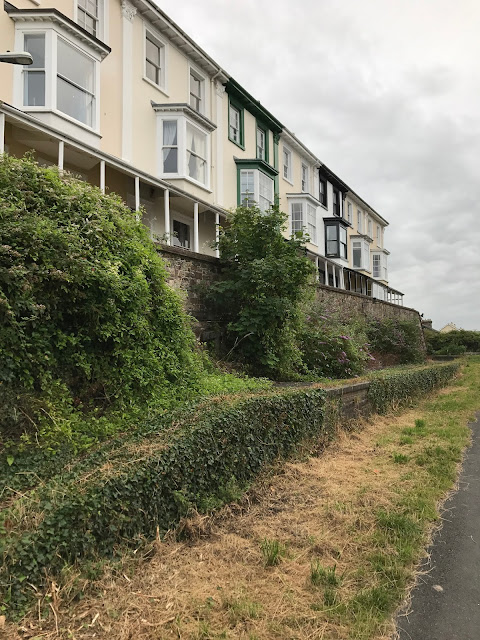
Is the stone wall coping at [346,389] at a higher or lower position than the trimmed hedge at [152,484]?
higher

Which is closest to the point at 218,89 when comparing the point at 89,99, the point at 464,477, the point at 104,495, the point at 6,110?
the point at 89,99

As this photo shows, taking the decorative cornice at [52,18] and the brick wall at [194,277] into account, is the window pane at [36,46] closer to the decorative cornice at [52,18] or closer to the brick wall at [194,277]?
the decorative cornice at [52,18]

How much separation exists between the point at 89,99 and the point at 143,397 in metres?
10.7

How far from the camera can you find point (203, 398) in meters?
5.33

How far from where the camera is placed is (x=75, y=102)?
12211 mm

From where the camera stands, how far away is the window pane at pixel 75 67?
465 inches

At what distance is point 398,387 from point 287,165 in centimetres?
1821

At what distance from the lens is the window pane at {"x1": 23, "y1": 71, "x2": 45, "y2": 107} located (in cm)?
1145

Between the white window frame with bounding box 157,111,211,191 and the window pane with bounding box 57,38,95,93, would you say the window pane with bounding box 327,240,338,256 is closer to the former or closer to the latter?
the white window frame with bounding box 157,111,211,191

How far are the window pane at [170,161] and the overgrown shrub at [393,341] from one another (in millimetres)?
10075

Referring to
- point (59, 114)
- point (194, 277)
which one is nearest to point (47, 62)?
point (59, 114)

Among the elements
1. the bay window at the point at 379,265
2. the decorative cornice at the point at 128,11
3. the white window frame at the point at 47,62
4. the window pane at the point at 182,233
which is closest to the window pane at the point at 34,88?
the white window frame at the point at 47,62

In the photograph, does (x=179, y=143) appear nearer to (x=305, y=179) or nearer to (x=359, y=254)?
(x=305, y=179)

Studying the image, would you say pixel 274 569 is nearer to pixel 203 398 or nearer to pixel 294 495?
pixel 294 495
